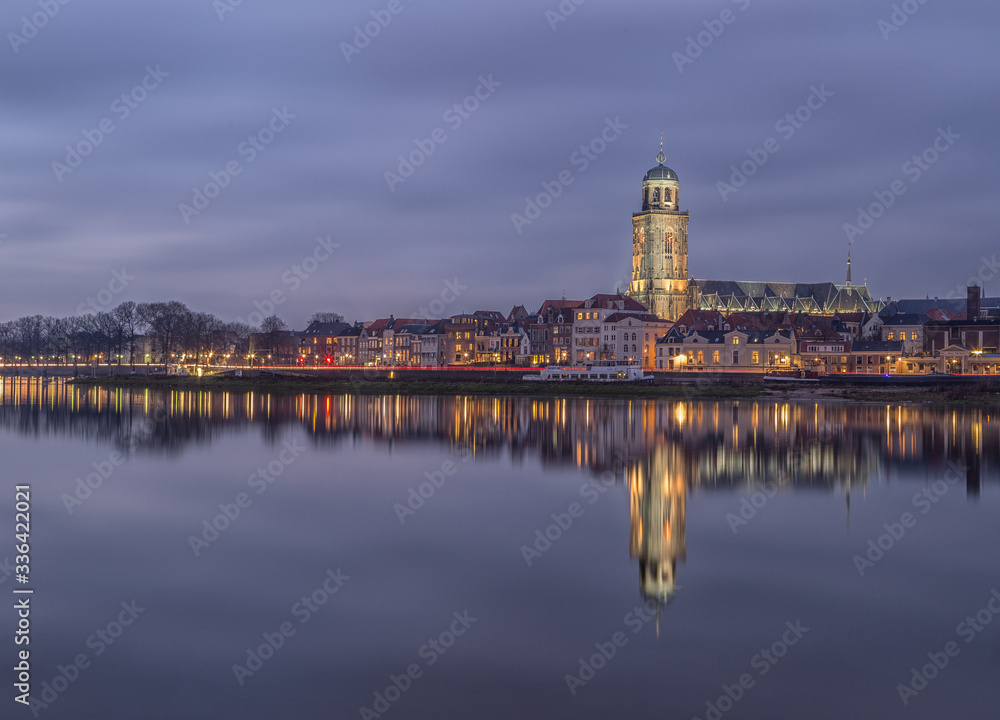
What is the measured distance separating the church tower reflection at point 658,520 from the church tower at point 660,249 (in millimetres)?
108549

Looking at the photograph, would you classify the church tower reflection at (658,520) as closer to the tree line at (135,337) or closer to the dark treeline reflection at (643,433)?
the dark treeline reflection at (643,433)

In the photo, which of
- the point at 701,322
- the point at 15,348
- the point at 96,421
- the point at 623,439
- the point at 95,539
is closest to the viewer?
the point at 95,539

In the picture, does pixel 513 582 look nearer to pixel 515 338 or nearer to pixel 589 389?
pixel 589 389

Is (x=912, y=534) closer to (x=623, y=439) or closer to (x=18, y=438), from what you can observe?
(x=623, y=439)

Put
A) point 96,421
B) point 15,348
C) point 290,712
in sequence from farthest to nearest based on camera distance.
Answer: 1. point 15,348
2. point 96,421
3. point 290,712


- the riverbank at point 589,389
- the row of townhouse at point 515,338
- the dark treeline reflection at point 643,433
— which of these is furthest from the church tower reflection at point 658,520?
the row of townhouse at point 515,338

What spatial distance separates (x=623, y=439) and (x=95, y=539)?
74.8ft

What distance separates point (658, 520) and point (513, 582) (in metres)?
5.96

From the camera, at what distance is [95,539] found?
19.0 metres

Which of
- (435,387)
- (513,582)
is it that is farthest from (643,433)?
(435,387)

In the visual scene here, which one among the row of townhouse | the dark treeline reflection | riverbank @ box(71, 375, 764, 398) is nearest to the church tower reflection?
the dark treeline reflection

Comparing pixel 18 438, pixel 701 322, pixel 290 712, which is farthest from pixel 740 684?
pixel 701 322

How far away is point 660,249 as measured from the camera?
14062 centimetres

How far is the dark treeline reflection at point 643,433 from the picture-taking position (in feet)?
86.1
